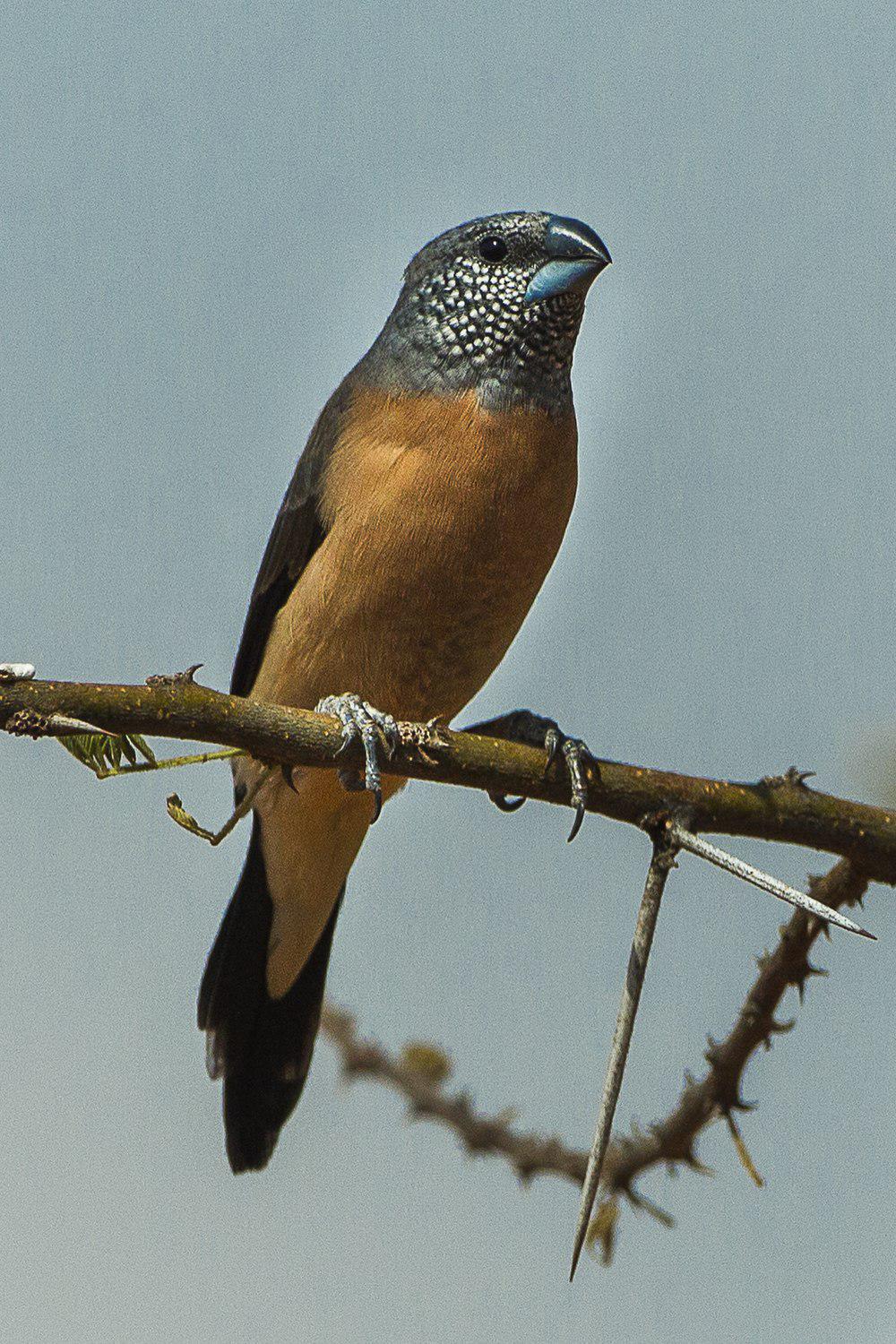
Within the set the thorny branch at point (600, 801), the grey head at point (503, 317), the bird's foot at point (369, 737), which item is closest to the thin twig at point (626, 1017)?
the thorny branch at point (600, 801)

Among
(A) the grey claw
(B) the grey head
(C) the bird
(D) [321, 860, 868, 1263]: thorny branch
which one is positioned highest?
(B) the grey head

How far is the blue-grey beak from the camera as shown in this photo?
5473 millimetres

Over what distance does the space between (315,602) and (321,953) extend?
2.00m

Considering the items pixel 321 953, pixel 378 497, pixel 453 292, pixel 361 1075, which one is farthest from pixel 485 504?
pixel 321 953

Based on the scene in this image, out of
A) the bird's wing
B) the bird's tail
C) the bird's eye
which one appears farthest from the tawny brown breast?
the bird's tail

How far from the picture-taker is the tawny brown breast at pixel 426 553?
501cm

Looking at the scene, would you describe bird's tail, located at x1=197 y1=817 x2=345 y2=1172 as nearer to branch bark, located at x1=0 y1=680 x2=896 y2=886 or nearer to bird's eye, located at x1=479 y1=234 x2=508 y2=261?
bird's eye, located at x1=479 y1=234 x2=508 y2=261

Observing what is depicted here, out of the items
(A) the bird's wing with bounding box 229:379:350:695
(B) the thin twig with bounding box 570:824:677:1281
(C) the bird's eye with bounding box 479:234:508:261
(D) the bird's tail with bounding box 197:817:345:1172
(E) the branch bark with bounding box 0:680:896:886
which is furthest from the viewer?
(D) the bird's tail with bounding box 197:817:345:1172

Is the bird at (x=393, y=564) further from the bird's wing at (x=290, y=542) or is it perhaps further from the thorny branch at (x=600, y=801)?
the thorny branch at (x=600, y=801)

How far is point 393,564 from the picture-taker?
198 inches

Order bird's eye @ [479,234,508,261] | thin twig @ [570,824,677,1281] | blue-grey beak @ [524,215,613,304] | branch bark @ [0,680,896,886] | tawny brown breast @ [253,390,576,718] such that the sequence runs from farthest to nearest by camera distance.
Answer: bird's eye @ [479,234,508,261] < blue-grey beak @ [524,215,613,304] < tawny brown breast @ [253,390,576,718] < branch bark @ [0,680,896,886] < thin twig @ [570,824,677,1281]

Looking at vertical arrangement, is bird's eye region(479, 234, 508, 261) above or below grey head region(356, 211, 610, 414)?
above

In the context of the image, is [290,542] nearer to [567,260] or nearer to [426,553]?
[426,553]

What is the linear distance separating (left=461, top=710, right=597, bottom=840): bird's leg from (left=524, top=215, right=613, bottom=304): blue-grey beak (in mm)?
1673
